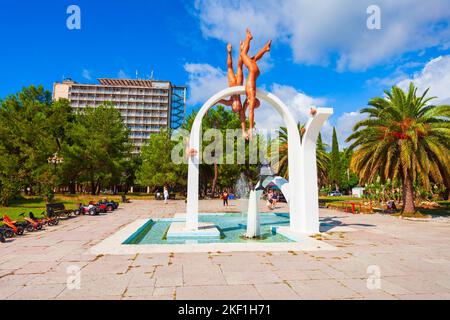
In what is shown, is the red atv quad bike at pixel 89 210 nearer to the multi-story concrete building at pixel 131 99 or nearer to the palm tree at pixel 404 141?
the palm tree at pixel 404 141

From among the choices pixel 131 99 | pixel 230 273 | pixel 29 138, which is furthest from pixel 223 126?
pixel 131 99

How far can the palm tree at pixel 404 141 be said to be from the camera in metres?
17.6

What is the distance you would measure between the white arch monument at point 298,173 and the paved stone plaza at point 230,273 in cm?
240

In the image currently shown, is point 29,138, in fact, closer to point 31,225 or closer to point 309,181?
point 31,225

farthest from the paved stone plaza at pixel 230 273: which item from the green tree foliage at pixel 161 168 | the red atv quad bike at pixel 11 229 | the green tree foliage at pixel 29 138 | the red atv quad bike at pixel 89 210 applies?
the green tree foliage at pixel 161 168

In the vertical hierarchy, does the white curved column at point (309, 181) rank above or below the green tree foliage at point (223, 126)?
below

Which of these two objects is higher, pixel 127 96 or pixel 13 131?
pixel 127 96

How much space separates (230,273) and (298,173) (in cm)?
681

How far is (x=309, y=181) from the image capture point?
454 inches

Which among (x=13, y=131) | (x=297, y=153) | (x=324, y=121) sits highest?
(x=13, y=131)
